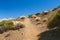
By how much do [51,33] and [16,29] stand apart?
25.9ft

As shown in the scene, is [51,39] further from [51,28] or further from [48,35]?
[51,28]

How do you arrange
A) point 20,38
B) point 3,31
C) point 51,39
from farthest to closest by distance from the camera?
point 3,31 → point 20,38 → point 51,39

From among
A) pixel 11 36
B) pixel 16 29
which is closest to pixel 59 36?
pixel 11 36

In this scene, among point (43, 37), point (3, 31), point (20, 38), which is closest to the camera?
point (43, 37)

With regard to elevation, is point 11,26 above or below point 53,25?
above

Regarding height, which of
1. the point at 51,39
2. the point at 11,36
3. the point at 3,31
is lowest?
the point at 51,39

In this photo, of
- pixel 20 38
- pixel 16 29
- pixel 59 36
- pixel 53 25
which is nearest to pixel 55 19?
pixel 53 25

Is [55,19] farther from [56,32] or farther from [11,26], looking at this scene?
[11,26]

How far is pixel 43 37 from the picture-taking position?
19375 mm

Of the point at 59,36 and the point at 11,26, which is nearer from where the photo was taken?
the point at 59,36

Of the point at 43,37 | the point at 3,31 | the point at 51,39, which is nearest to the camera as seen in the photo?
the point at 51,39

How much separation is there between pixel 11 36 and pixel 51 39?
19.2 feet

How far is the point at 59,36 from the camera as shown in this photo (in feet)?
59.9

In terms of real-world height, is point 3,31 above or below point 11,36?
above
